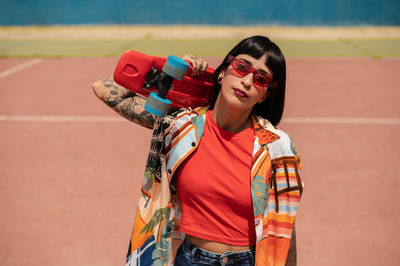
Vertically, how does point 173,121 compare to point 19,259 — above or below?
above

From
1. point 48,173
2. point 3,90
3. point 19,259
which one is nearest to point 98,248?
point 19,259

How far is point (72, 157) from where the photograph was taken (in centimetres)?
647

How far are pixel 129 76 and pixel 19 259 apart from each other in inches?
115

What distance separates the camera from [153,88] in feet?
7.91

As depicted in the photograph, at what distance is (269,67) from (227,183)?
0.68 m

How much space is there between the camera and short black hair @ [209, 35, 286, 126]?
232cm

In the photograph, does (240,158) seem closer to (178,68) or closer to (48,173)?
(178,68)

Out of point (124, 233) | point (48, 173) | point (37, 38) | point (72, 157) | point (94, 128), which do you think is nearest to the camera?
point (124, 233)

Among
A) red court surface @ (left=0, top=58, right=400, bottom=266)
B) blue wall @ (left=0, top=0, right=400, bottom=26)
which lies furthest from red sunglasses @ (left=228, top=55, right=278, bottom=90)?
blue wall @ (left=0, top=0, right=400, bottom=26)

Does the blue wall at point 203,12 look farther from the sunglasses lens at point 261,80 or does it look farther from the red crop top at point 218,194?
the red crop top at point 218,194

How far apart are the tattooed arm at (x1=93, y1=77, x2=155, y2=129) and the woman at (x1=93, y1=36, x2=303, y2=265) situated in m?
0.17

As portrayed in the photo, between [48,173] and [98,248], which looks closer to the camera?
[98,248]

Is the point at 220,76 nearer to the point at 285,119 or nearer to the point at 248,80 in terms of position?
the point at 248,80

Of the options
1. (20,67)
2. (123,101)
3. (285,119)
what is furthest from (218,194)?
(20,67)
